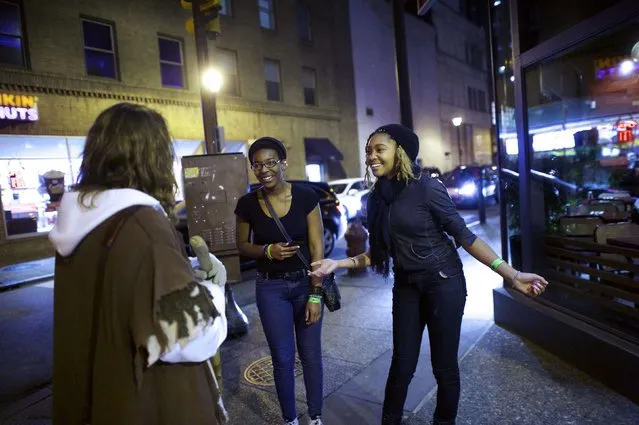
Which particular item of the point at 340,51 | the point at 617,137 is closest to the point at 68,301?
the point at 617,137

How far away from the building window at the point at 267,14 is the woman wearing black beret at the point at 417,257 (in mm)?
18714

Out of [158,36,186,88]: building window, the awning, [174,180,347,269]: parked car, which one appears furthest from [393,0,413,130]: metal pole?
the awning

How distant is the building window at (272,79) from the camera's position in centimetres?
1994

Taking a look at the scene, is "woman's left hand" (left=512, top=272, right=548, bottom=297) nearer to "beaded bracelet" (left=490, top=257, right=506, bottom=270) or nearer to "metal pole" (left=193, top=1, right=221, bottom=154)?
"beaded bracelet" (left=490, top=257, right=506, bottom=270)

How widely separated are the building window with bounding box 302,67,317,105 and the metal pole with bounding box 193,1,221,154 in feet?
55.0

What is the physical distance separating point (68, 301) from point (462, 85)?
35.5 meters

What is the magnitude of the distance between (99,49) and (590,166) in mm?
13895

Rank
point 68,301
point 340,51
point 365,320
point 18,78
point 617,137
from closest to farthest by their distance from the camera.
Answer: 1. point 68,301
2. point 365,320
3. point 617,137
4. point 18,78
5. point 340,51

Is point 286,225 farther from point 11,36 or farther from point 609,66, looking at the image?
point 11,36

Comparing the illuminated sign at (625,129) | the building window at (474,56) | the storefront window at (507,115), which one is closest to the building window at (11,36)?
the storefront window at (507,115)

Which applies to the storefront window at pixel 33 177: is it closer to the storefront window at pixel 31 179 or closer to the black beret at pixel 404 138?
the storefront window at pixel 31 179

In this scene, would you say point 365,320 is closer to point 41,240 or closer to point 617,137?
point 617,137

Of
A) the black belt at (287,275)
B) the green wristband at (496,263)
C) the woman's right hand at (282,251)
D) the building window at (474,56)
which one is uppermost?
the building window at (474,56)

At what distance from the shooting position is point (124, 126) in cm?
155
